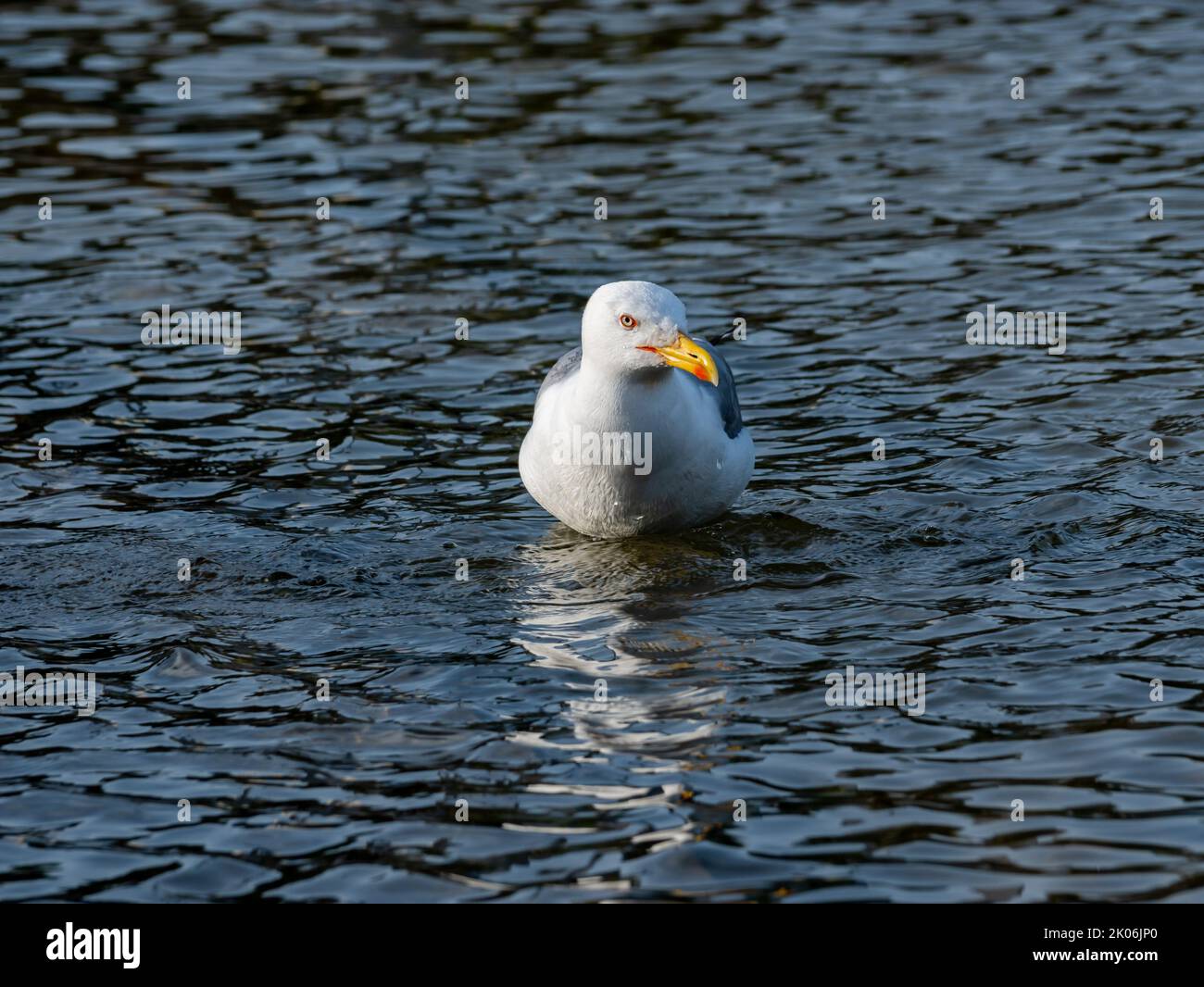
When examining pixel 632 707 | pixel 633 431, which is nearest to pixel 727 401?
pixel 633 431

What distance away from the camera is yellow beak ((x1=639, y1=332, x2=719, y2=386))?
8477 mm

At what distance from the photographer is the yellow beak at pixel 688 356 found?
27.8 ft

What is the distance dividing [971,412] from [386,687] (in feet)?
16.6

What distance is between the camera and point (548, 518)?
1038 centimetres

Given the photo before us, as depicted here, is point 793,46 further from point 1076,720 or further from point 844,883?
point 844,883

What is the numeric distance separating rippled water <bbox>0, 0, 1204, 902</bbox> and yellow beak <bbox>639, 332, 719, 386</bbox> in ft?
3.82

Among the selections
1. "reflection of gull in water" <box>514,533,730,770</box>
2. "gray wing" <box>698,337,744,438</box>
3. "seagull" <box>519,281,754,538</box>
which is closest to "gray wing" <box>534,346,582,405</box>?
"seagull" <box>519,281,754,538</box>

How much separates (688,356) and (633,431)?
60 cm

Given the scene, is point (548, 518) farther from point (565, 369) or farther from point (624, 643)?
point (624, 643)

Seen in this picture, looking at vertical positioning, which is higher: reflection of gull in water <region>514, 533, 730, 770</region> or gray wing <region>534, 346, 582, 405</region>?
gray wing <region>534, 346, 582, 405</region>

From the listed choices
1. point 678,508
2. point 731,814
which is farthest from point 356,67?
point 731,814

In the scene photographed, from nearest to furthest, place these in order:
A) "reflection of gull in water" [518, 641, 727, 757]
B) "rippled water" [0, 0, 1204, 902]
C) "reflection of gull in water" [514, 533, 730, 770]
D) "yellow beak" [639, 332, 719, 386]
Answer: "rippled water" [0, 0, 1204, 902] < "reflection of gull in water" [518, 641, 727, 757] < "reflection of gull in water" [514, 533, 730, 770] < "yellow beak" [639, 332, 719, 386]

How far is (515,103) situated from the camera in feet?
61.1

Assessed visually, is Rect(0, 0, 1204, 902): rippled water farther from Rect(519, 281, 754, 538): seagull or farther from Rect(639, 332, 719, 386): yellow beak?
Rect(639, 332, 719, 386): yellow beak
